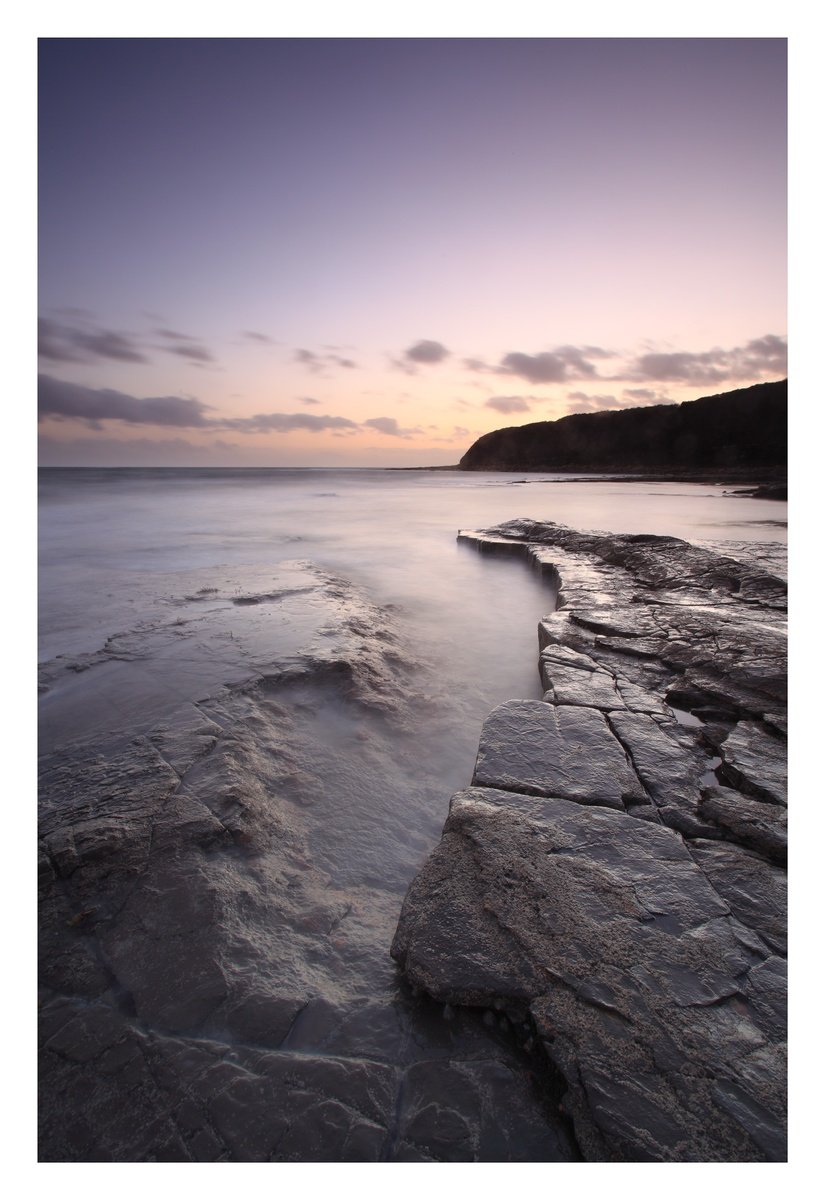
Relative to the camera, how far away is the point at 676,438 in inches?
1998

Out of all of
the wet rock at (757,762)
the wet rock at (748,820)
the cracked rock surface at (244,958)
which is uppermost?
the wet rock at (757,762)

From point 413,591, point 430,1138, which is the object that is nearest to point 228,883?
point 430,1138

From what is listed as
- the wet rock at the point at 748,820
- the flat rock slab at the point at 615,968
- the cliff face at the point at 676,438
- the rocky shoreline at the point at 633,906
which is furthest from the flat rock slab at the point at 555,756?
the cliff face at the point at 676,438

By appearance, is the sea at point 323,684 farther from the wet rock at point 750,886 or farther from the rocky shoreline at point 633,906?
the wet rock at point 750,886

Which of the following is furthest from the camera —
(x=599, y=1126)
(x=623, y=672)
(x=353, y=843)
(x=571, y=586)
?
(x=571, y=586)

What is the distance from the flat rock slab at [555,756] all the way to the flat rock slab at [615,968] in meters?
0.14

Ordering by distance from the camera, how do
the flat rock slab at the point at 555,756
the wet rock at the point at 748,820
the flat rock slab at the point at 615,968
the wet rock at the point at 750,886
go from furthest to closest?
the flat rock slab at the point at 555,756 < the wet rock at the point at 748,820 < the wet rock at the point at 750,886 < the flat rock slab at the point at 615,968

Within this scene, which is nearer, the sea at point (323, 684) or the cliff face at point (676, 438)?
the sea at point (323, 684)

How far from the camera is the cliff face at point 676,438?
43812 millimetres

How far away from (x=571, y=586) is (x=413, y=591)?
2053mm

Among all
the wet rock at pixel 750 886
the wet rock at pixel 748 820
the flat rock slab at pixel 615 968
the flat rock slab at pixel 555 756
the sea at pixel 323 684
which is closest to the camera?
the flat rock slab at pixel 615 968

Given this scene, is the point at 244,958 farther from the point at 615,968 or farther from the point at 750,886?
the point at 750,886
